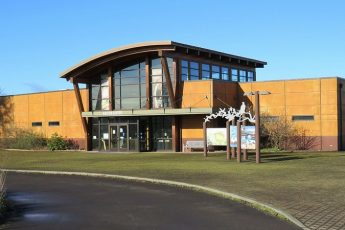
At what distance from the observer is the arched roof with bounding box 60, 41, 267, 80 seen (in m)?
34.3

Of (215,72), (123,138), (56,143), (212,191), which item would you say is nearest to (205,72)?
(215,72)

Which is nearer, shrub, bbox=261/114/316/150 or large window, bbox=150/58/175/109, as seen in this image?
shrub, bbox=261/114/316/150

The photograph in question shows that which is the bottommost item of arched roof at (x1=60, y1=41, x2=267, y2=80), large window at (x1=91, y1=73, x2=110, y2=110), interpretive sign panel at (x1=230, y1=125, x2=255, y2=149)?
interpretive sign panel at (x1=230, y1=125, x2=255, y2=149)

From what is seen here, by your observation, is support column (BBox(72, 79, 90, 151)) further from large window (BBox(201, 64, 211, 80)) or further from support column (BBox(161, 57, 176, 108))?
large window (BBox(201, 64, 211, 80))

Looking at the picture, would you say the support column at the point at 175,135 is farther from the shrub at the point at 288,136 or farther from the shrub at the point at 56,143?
the shrub at the point at 56,143

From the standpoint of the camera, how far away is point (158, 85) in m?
36.7

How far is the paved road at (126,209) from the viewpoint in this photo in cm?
895

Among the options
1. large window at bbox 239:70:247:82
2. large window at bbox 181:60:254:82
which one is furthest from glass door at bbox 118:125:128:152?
large window at bbox 239:70:247:82

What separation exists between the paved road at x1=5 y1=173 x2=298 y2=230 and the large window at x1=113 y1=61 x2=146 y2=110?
2227 centimetres

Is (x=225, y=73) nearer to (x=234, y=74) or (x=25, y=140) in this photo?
(x=234, y=74)

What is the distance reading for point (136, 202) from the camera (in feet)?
38.6

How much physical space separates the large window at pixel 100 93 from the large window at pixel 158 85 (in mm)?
4551

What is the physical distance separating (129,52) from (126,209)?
26.5m

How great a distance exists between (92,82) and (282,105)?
15388mm
